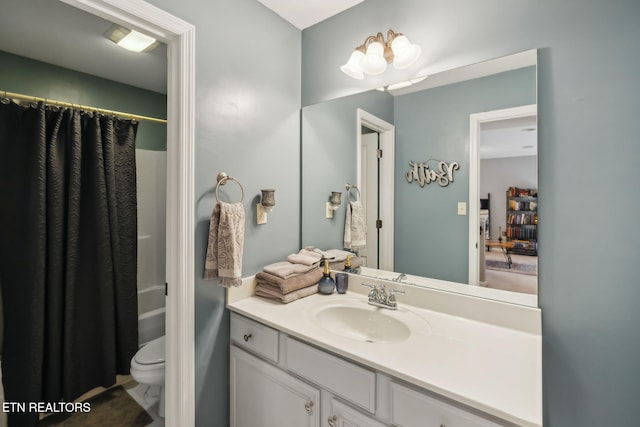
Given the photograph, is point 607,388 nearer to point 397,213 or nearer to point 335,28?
point 397,213

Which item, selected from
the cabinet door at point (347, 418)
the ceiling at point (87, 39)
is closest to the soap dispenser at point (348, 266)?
the cabinet door at point (347, 418)

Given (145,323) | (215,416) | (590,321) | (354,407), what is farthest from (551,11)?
(145,323)

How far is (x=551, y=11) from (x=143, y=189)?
2.86m

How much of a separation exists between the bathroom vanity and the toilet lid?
2.36 ft

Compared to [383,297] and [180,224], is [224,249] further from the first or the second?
[383,297]

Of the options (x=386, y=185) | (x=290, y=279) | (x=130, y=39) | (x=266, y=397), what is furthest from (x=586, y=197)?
(x=130, y=39)

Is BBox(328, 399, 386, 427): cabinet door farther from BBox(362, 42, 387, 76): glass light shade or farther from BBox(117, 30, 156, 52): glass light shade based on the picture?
BBox(117, 30, 156, 52): glass light shade

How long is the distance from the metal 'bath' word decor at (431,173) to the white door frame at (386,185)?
A: 0.11 meters

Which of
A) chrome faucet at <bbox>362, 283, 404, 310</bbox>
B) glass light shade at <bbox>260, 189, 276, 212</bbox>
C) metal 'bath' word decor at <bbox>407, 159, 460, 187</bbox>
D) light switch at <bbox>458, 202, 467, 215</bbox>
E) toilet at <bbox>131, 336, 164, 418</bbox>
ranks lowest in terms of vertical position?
toilet at <bbox>131, 336, 164, 418</bbox>

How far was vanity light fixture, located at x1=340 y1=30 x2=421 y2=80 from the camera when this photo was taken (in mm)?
1364

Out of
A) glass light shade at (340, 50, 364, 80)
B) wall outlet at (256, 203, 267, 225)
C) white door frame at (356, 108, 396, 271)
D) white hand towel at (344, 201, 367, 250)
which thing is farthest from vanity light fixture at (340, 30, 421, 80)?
wall outlet at (256, 203, 267, 225)

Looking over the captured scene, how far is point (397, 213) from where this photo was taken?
1565 millimetres

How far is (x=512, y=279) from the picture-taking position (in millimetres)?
1225

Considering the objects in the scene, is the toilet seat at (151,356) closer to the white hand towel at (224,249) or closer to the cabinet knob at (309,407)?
the white hand towel at (224,249)
